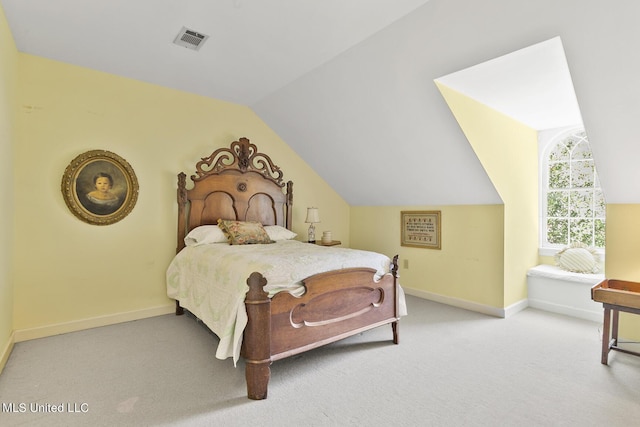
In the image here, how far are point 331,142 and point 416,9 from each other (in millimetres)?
2140

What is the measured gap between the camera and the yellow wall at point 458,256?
3648 mm

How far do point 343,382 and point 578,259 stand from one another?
3226 millimetres

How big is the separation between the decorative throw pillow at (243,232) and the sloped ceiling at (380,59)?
4.98 feet

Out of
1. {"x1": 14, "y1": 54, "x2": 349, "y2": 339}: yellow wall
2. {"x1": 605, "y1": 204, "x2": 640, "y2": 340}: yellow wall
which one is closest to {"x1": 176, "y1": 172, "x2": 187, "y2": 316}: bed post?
{"x1": 14, "y1": 54, "x2": 349, "y2": 339}: yellow wall

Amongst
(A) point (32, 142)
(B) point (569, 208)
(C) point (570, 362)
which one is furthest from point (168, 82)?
(B) point (569, 208)

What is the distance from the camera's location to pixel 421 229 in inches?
173

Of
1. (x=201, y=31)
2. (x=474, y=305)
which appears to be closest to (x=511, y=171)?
(x=474, y=305)

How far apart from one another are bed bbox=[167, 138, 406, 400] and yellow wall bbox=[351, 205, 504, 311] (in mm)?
1301

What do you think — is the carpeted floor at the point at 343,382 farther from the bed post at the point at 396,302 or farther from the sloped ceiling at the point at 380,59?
the sloped ceiling at the point at 380,59

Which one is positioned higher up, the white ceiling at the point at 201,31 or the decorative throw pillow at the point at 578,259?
the white ceiling at the point at 201,31

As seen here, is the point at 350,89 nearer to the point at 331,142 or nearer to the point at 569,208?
the point at 331,142

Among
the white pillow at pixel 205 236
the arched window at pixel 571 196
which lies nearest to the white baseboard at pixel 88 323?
the white pillow at pixel 205 236

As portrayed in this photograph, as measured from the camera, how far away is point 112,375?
2305mm

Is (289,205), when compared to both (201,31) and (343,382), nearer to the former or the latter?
(201,31)
